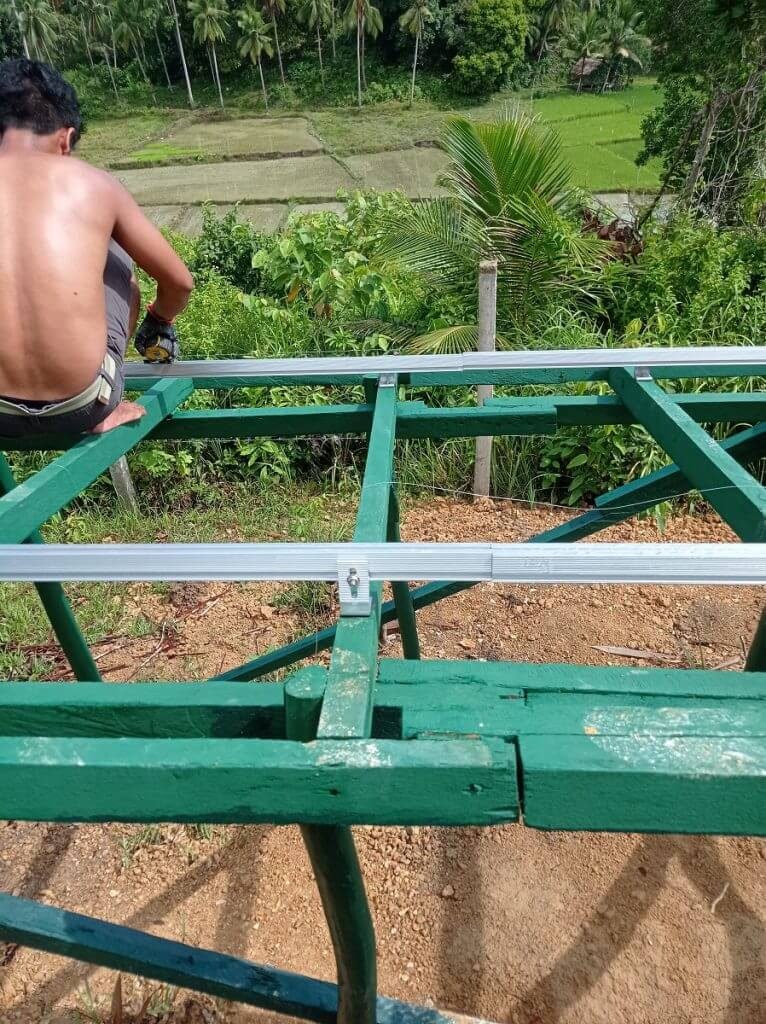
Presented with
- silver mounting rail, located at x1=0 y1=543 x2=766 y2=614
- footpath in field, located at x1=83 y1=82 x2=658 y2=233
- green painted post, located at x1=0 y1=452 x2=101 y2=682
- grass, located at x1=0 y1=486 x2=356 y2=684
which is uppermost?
silver mounting rail, located at x1=0 y1=543 x2=766 y2=614

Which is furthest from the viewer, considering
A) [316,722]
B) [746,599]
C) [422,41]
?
[422,41]

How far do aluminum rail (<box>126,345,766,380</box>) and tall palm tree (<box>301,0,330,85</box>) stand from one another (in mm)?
60377

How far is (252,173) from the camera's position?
3120 cm

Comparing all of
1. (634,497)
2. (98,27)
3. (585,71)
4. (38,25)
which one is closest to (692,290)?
(634,497)

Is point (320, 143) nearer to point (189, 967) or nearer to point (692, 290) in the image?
point (692, 290)

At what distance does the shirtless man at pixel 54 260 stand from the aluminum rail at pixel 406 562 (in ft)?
2.47

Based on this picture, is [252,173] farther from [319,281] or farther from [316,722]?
[316,722]

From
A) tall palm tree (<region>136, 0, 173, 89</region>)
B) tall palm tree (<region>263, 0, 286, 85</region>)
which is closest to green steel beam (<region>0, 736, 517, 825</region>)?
tall palm tree (<region>263, 0, 286, 85</region>)

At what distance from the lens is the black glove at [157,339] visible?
2107 millimetres

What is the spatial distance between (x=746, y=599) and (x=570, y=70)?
2095 inches

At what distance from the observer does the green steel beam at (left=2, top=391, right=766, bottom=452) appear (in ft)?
6.33

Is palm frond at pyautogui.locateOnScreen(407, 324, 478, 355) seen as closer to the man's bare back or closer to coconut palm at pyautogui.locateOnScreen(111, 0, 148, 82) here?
the man's bare back

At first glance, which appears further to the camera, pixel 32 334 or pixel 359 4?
pixel 359 4

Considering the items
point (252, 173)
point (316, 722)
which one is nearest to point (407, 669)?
point (316, 722)
